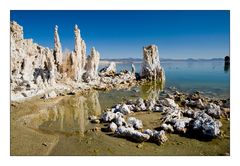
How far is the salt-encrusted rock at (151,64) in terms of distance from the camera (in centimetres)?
3008

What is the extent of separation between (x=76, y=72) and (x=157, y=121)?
11.9m

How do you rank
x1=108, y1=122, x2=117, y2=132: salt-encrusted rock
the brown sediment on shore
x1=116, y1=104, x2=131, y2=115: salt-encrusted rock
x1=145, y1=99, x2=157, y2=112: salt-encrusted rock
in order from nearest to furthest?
the brown sediment on shore < x1=108, y1=122, x2=117, y2=132: salt-encrusted rock < x1=116, y1=104, x2=131, y2=115: salt-encrusted rock < x1=145, y1=99, x2=157, y2=112: salt-encrusted rock

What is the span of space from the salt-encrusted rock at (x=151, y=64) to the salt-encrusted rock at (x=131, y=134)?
64.4 ft

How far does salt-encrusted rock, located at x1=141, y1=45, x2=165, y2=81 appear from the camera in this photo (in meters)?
30.1

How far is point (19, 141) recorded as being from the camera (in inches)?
380

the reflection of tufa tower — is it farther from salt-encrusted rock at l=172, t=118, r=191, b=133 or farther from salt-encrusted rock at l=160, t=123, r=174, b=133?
salt-encrusted rock at l=172, t=118, r=191, b=133

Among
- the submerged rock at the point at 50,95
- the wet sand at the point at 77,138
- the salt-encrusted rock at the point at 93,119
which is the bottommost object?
the wet sand at the point at 77,138

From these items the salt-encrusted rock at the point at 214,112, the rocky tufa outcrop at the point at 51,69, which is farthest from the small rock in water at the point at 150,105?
the rocky tufa outcrop at the point at 51,69

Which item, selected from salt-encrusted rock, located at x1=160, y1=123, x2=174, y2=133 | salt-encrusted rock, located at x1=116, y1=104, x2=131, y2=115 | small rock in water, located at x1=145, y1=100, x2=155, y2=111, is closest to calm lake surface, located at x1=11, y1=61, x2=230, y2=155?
salt-encrusted rock, located at x1=160, y1=123, x2=174, y2=133

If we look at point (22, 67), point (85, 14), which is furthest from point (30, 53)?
point (85, 14)

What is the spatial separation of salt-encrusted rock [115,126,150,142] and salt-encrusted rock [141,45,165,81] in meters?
19.6

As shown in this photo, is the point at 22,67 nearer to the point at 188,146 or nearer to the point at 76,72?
the point at 76,72

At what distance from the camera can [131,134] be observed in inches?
399

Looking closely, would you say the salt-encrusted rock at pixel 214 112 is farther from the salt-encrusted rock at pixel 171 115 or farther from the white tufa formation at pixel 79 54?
the white tufa formation at pixel 79 54
